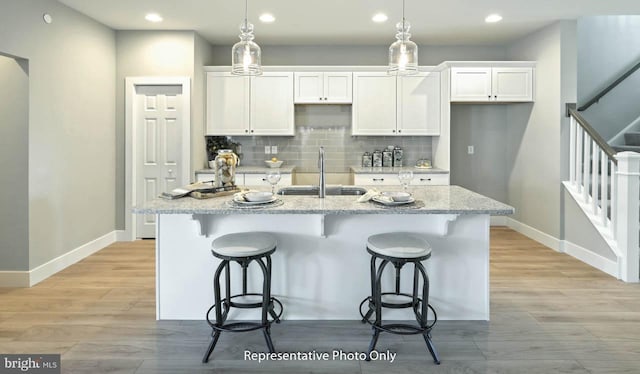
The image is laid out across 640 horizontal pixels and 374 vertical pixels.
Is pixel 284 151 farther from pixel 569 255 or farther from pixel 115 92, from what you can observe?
pixel 569 255

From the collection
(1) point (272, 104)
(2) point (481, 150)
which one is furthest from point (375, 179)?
(2) point (481, 150)

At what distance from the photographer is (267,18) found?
16.2 ft

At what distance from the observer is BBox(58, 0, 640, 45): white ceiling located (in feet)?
14.6

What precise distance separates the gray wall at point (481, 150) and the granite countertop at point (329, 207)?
11.8 ft

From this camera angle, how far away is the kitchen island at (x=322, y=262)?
300 centimetres

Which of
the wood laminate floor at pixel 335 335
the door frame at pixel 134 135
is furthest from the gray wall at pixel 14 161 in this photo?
the door frame at pixel 134 135

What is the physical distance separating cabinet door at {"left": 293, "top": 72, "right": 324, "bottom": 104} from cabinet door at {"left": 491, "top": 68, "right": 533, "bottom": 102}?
219 cm

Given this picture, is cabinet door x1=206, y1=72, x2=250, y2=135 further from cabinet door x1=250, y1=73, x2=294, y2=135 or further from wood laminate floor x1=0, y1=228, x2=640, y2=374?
wood laminate floor x1=0, y1=228, x2=640, y2=374

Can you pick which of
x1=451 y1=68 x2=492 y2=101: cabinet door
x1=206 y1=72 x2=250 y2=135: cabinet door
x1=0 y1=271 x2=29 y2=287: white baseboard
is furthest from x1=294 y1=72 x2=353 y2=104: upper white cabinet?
x1=0 y1=271 x2=29 y2=287: white baseboard

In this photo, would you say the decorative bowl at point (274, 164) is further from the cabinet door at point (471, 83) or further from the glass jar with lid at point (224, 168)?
the glass jar with lid at point (224, 168)

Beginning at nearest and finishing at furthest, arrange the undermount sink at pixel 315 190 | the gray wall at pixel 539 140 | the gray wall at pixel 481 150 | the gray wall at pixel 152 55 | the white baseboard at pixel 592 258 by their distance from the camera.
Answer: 1. the undermount sink at pixel 315 190
2. the white baseboard at pixel 592 258
3. the gray wall at pixel 539 140
4. the gray wall at pixel 152 55
5. the gray wall at pixel 481 150

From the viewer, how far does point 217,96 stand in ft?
19.1

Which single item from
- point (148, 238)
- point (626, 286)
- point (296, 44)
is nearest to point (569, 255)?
point (626, 286)

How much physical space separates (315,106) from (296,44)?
2.90ft
